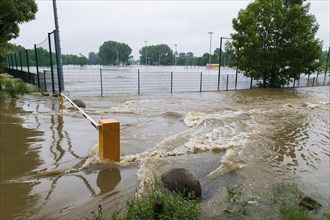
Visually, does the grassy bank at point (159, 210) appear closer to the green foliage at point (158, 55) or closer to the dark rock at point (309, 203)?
the dark rock at point (309, 203)

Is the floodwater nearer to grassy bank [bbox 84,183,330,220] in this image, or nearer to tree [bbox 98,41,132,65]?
grassy bank [bbox 84,183,330,220]

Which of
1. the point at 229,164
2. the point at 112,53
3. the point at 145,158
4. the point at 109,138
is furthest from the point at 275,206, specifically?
the point at 112,53

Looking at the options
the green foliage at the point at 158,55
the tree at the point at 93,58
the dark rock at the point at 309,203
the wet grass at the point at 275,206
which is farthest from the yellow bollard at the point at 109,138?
the tree at the point at 93,58

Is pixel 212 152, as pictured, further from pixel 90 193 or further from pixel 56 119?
pixel 56 119

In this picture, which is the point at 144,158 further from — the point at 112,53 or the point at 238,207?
the point at 112,53

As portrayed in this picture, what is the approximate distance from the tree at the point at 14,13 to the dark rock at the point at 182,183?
10.8 meters

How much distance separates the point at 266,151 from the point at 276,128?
8.41ft

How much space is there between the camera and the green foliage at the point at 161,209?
2.78 m

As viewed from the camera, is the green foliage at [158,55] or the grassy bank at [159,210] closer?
the grassy bank at [159,210]

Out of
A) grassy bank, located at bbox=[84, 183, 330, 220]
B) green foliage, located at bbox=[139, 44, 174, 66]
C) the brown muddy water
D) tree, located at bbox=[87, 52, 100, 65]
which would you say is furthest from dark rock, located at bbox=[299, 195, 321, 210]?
tree, located at bbox=[87, 52, 100, 65]

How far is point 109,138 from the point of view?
4.37 metres

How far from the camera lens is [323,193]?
4.13 m

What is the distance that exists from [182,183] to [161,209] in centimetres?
98

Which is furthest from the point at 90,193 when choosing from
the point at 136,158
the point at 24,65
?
the point at 24,65
